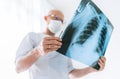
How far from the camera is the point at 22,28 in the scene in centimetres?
172

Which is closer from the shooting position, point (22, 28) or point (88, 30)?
point (88, 30)

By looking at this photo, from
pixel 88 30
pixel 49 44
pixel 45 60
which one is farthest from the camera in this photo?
pixel 45 60

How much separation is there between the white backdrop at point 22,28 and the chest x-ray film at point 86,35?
0.65 m

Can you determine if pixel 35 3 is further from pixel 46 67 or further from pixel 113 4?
pixel 46 67

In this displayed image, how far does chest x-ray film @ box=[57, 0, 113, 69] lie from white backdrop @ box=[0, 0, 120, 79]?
65 centimetres

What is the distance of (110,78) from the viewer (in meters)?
1.98

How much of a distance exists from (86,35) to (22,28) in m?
0.72

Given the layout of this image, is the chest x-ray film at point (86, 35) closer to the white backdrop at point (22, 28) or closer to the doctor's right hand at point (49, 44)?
the doctor's right hand at point (49, 44)

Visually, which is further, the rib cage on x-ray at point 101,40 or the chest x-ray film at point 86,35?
the rib cage on x-ray at point 101,40

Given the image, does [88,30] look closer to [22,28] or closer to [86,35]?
[86,35]

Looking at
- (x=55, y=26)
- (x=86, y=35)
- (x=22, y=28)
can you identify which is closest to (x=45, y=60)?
(x=55, y=26)

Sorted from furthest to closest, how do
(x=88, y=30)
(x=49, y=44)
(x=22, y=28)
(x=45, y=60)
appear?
(x=22, y=28) → (x=45, y=60) → (x=88, y=30) → (x=49, y=44)

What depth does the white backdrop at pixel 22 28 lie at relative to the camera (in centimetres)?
161

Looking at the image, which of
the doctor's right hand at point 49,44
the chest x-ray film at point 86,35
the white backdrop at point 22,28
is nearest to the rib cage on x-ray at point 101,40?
the chest x-ray film at point 86,35
